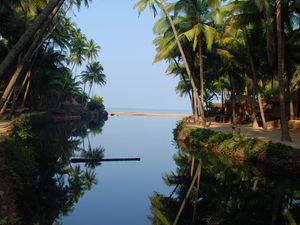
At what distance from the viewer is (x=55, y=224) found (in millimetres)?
10508

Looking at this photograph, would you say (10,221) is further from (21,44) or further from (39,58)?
(39,58)

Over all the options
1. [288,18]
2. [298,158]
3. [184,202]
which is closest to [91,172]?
[184,202]

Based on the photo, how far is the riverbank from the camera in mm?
18125

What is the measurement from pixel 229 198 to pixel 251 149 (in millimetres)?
8224

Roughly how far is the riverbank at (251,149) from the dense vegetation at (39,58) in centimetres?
1292

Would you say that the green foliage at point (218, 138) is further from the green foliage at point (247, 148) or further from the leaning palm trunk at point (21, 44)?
the leaning palm trunk at point (21, 44)

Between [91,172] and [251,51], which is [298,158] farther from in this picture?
[251,51]

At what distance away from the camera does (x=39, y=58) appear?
45.4 m

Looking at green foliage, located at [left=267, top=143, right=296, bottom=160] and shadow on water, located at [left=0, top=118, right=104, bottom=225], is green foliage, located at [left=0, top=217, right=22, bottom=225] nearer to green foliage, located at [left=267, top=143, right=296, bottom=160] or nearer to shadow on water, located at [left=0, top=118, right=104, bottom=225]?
shadow on water, located at [left=0, top=118, right=104, bottom=225]

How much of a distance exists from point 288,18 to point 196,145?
461 inches

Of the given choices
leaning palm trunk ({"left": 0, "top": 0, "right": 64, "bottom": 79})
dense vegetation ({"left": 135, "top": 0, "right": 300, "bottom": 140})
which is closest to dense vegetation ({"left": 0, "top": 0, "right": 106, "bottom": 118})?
leaning palm trunk ({"left": 0, "top": 0, "right": 64, "bottom": 79})

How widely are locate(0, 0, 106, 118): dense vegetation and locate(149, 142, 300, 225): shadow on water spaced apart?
7265mm

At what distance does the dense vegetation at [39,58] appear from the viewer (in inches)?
634

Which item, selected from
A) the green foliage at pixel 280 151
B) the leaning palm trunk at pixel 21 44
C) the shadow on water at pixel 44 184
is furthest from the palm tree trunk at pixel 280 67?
the leaning palm trunk at pixel 21 44
